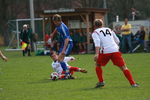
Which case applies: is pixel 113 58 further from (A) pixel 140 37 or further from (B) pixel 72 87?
(A) pixel 140 37

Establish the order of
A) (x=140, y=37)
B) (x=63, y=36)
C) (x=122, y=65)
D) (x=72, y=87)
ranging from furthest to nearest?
(x=140, y=37)
(x=63, y=36)
(x=72, y=87)
(x=122, y=65)

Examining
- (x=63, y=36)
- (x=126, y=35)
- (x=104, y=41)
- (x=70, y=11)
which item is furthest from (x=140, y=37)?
(x=104, y=41)

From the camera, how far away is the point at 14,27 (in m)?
46.0

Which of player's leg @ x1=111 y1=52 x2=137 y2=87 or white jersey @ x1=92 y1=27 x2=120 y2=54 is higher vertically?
white jersey @ x1=92 y1=27 x2=120 y2=54

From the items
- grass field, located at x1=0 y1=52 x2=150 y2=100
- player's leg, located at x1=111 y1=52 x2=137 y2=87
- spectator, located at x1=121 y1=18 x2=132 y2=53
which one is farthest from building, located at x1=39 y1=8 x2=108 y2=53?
player's leg, located at x1=111 y1=52 x2=137 y2=87

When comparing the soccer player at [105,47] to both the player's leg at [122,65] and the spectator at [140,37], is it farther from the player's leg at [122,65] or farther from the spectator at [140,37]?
the spectator at [140,37]

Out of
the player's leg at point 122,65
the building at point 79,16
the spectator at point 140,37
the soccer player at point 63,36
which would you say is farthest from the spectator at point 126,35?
the player's leg at point 122,65

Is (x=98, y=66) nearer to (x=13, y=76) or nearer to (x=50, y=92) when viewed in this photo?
(x=50, y=92)

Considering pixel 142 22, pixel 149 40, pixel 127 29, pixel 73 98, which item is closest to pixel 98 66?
pixel 73 98

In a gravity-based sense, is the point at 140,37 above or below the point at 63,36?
below

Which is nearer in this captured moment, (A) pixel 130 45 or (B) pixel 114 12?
(A) pixel 130 45

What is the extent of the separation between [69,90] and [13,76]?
4.85 metres

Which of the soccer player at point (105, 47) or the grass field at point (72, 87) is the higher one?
the soccer player at point (105, 47)

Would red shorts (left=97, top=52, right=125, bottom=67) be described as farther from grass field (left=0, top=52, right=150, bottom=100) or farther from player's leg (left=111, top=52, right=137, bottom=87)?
grass field (left=0, top=52, right=150, bottom=100)
